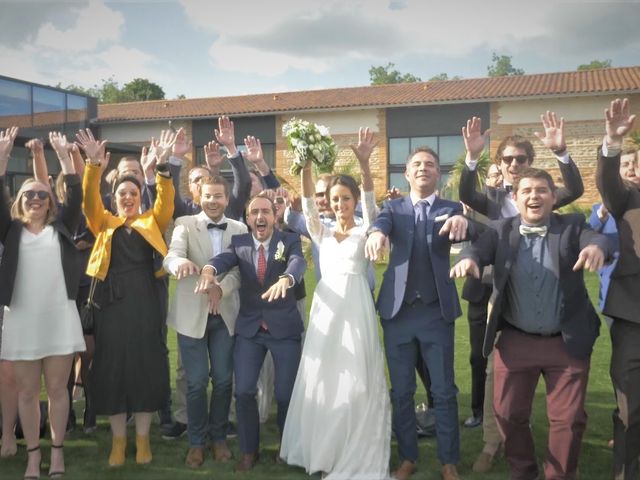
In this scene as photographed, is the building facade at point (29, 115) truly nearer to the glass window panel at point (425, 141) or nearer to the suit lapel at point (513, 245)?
the glass window panel at point (425, 141)

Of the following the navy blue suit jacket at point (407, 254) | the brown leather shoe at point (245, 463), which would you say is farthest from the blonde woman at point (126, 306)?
the navy blue suit jacket at point (407, 254)

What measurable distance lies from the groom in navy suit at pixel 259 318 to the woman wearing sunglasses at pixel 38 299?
3.82 feet

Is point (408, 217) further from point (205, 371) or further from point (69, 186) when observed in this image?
point (69, 186)

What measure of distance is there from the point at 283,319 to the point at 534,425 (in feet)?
9.07

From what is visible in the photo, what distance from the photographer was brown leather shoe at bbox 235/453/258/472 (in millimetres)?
5082

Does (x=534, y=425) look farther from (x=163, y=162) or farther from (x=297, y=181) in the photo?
(x=297, y=181)

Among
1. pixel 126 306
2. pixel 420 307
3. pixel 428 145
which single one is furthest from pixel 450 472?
pixel 428 145

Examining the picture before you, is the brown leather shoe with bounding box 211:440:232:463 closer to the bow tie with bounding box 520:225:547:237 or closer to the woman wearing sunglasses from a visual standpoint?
the woman wearing sunglasses

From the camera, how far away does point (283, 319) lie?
16.6 ft

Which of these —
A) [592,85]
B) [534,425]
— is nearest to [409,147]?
[592,85]

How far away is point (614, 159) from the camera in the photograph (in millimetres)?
4344

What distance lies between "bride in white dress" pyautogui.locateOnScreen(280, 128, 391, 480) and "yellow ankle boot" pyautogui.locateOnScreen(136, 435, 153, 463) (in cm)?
116

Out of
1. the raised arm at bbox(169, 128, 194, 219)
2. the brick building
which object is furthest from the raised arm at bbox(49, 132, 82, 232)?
the brick building

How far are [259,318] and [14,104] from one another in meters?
23.2
